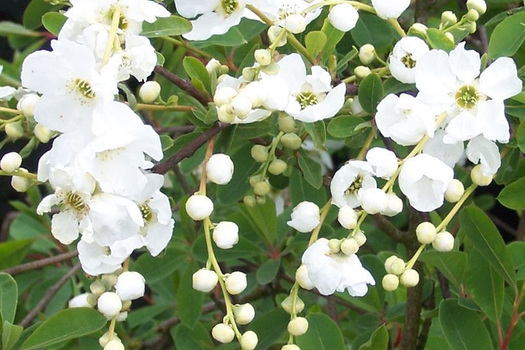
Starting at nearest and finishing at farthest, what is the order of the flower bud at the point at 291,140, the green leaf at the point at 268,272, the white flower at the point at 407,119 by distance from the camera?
the white flower at the point at 407,119, the flower bud at the point at 291,140, the green leaf at the point at 268,272

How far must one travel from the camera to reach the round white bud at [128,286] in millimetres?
919

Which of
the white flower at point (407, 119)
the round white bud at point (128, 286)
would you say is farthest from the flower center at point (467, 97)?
the round white bud at point (128, 286)

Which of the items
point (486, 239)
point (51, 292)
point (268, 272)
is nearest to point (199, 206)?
point (486, 239)

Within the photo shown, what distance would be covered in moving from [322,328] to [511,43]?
1.44 ft

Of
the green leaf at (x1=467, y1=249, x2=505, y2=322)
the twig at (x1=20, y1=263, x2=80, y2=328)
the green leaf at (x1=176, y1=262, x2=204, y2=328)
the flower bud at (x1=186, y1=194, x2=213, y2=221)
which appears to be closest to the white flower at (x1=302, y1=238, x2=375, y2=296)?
the flower bud at (x1=186, y1=194, x2=213, y2=221)

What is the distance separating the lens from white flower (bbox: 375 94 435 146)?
838 mm

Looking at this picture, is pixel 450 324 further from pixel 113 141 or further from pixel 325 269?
pixel 113 141

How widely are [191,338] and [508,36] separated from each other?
739 millimetres

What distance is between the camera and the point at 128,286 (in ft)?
3.02

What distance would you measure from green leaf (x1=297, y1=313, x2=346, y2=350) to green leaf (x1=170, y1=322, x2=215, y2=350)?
1.15 ft

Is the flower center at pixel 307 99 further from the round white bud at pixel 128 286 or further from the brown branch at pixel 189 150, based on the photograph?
the round white bud at pixel 128 286

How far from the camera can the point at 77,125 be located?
831 mm

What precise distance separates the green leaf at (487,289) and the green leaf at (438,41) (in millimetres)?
295

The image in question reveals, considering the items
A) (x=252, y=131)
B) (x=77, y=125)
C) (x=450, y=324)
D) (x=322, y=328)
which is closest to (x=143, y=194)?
(x=77, y=125)
